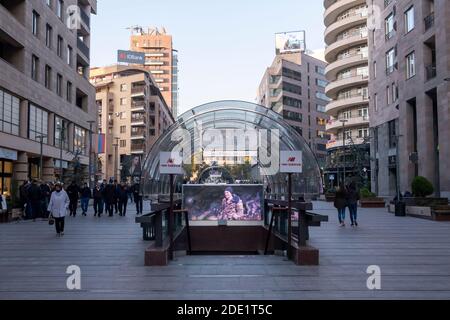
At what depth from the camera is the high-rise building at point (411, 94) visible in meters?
32.4

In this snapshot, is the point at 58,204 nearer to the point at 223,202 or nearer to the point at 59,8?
the point at 223,202

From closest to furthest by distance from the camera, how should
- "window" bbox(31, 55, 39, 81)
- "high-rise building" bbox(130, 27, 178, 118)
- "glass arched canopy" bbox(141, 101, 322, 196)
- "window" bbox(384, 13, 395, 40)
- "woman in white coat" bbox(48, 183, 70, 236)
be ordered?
"woman in white coat" bbox(48, 183, 70, 236)
"glass arched canopy" bbox(141, 101, 322, 196)
"window" bbox(31, 55, 39, 81)
"window" bbox(384, 13, 395, 40)
"high-rise building" bbox(130, 27, 178, 118)

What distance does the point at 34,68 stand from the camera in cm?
3672

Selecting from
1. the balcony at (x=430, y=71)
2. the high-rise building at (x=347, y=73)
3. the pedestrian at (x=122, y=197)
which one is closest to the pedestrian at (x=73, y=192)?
the pedestrian at (x=122, y=197)

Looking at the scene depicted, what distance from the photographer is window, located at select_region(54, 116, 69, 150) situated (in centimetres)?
4072

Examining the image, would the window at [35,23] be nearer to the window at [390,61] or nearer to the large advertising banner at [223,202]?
the large advertising banner at [223,202]

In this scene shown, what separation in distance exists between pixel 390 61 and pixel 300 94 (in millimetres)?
60237

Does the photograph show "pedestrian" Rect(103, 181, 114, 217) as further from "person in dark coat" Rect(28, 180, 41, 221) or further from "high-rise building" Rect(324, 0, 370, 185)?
"high-rise building" Rect(324, 0, 370, 185)

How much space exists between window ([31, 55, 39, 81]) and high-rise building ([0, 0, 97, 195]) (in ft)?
0.09

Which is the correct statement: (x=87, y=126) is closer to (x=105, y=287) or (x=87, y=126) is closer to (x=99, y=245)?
(x=99, y=245)

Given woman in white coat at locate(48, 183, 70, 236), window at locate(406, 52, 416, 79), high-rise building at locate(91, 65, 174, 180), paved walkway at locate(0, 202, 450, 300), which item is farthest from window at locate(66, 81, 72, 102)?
high-rise building at locate(91, 65, 174, 180)

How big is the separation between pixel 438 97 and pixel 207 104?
715 inches

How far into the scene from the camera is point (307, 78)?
110688 millimetres

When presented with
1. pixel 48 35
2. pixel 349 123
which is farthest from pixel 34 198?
pixel 349 123
